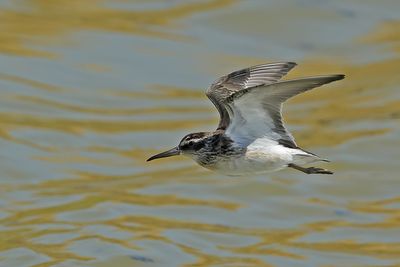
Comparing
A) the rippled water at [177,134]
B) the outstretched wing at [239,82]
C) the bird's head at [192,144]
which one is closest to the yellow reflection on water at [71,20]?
the rippled water at [177,134]

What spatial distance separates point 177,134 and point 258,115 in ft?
24.5

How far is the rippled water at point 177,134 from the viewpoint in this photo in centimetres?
1522

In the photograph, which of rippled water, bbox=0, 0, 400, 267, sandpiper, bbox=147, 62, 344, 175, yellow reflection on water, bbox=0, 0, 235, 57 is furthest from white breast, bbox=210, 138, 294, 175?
yellow reflection on water, bbox=0, 0, 235, 57

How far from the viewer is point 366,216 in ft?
53.9

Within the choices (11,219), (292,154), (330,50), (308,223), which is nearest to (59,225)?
(11,219)

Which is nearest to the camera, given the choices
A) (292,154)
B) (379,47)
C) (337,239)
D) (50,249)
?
(292,154)

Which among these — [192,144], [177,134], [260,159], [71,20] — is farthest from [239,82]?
[71,20]

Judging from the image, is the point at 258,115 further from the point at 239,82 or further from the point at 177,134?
the point at 177,134

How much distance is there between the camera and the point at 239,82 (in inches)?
449

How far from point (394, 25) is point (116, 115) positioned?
222 inches

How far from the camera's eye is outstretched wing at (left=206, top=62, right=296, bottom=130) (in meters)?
11.0

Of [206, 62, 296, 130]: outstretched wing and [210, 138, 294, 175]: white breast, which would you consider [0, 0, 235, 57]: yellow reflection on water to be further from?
[210, 138, 294, 175]: white breast

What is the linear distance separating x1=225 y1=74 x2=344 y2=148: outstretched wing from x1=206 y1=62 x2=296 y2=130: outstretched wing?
0.31 feet

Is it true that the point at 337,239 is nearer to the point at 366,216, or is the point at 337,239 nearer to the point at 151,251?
the point at 366,216
